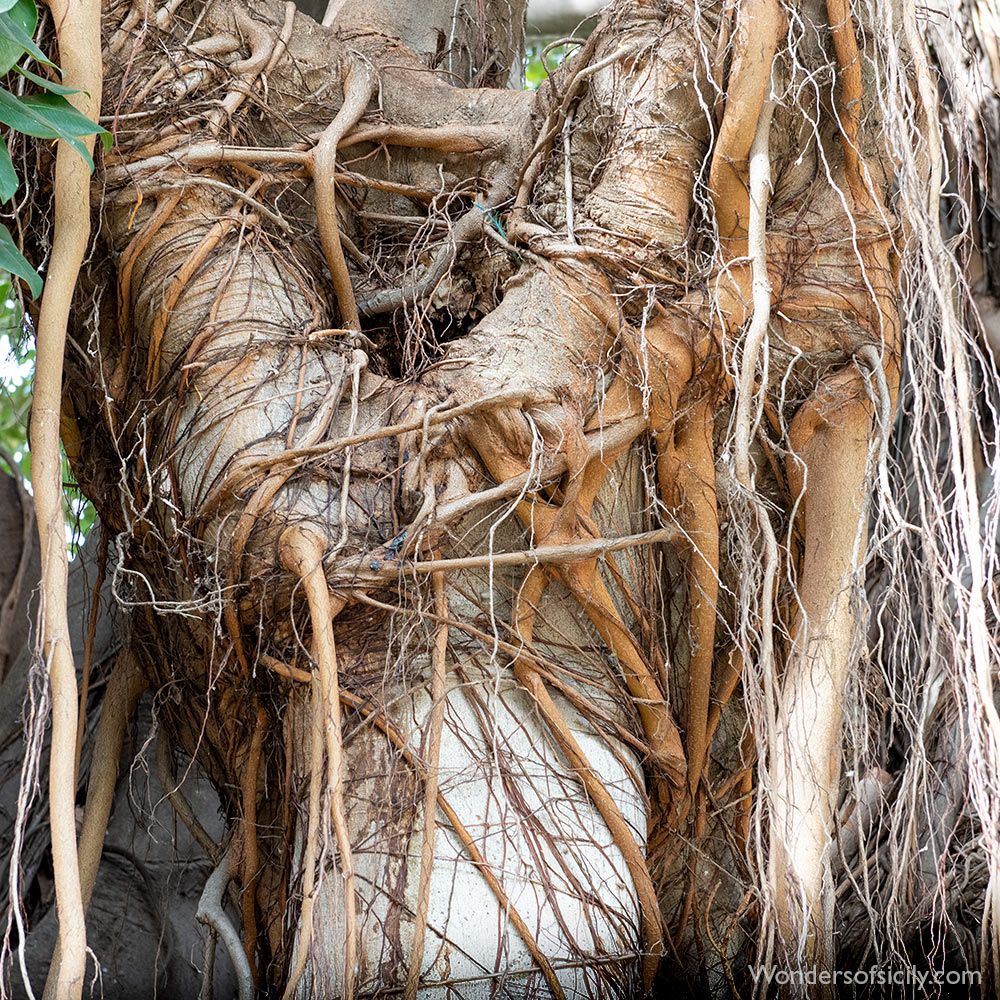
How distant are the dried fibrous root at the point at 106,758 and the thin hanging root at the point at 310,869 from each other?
1.80 feet

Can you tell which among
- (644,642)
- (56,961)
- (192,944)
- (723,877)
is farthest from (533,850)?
(192,944)

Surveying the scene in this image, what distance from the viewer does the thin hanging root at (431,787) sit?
1.27 m

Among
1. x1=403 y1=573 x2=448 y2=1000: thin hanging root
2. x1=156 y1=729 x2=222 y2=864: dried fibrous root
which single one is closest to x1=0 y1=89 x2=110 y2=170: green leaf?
x1=403 y1=573 x2=448 y2=1000: thin hanging root

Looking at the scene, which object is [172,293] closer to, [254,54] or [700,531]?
[254,54]

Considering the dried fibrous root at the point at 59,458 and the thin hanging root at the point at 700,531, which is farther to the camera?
the thin hanging root at the point at 700,531

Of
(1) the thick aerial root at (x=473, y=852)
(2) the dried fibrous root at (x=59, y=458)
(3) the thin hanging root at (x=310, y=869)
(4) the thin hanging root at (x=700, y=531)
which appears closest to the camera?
(2) the dried fibrous root at (x=59, y=458)

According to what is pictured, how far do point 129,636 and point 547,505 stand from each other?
752 mm

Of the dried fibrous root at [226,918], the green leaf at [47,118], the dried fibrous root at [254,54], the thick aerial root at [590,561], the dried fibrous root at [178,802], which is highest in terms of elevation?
the dried fibrous root at [254,54]

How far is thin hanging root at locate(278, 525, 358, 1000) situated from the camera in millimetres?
1202

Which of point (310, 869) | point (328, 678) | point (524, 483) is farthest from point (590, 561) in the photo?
point (310, 869)

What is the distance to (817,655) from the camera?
1.54 meters

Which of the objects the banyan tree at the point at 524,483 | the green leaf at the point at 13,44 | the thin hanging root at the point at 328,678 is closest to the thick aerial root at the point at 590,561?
the banyan tree at the point at 524,483

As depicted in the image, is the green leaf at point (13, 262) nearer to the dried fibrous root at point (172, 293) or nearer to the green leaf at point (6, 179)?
the green leaf at point (6, 179)

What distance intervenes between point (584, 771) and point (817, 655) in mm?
378
